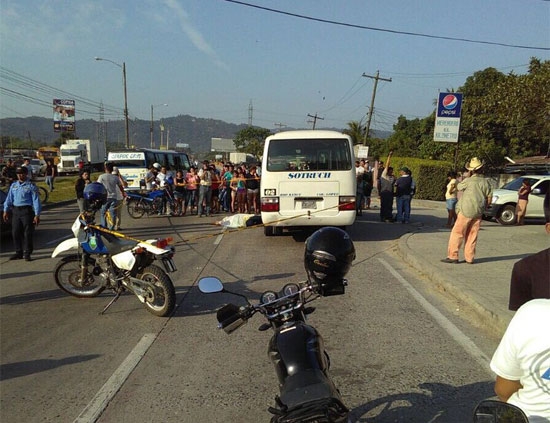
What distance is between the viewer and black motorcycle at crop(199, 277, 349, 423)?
1.79 m


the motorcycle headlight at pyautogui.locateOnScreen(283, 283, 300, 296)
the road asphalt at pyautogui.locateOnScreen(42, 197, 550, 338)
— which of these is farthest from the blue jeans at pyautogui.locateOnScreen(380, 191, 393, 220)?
the motorcycle headlight at pyautogui.locateOnScreen(283, 283, 300, 296)

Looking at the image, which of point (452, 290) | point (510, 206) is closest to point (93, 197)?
point (452, 290)

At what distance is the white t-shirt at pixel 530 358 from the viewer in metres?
1.53

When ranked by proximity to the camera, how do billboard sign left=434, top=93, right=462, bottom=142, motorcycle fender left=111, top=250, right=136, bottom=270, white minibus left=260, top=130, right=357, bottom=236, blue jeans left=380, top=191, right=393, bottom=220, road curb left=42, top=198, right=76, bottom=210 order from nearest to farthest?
motorcycle fender left=111, top=250, right=136, bottom=270 < white minibus left=260, top=130, right=357, bottom=236 < blue jeans left=380, top=191, right=393, bottom=220 < road curb left=42, top=198, right=76, bottom=210 < billboard sign left=434, top=93, right=462, bottom=142

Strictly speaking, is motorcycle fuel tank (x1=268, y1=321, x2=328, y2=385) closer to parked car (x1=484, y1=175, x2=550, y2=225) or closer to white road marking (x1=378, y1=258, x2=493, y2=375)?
white road marking (x1=378, y1=258, x2=493, y2=375)

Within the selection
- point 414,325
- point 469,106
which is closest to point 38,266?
point 414,325

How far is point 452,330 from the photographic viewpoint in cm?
495

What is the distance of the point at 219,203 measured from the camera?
1698cm

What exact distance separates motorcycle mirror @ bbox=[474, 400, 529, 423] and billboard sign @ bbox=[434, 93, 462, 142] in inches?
712

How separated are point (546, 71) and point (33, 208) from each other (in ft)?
73.3

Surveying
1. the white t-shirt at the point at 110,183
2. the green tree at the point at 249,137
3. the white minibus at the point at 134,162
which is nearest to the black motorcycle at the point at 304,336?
the white t-shirt at the point at 110,183

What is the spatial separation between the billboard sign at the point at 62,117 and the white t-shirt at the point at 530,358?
73.7m

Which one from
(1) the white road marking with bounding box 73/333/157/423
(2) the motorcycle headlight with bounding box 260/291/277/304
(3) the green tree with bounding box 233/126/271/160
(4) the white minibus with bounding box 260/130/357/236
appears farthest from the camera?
(3) the green tree with bounding box 233/126/271/160

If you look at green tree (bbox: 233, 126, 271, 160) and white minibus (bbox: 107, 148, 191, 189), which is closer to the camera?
white minibus (bbox: 107, 148, 191, 189)
